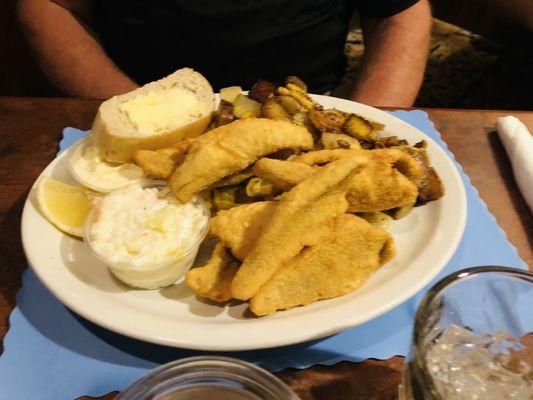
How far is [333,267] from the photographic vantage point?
1052 mm

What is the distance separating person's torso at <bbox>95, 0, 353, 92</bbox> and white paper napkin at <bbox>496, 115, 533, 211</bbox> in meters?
0.75

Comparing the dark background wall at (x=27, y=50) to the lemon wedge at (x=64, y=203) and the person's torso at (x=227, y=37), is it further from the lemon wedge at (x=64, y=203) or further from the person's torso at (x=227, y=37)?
→ the lemon wedge at (x=64, y=203)

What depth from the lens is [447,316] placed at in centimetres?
82

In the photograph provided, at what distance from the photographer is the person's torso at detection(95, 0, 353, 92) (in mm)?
1882

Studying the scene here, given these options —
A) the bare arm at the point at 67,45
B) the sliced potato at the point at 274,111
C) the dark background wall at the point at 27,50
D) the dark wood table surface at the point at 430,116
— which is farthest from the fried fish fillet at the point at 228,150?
the dark background wall at the point at 27,50

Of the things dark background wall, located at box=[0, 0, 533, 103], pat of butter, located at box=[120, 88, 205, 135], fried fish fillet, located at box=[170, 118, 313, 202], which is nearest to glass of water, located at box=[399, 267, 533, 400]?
fried fish fillet, located at box=[170, 118, 313, 202]

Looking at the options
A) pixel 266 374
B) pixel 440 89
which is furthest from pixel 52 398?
pixel 440 89

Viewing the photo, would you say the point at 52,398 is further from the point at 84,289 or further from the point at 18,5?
the point at 18,5

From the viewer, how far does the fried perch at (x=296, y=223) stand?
1007mm

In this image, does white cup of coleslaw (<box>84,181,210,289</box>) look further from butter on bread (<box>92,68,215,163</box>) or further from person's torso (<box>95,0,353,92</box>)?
person's torso (<box>95,0,353,92</box>)

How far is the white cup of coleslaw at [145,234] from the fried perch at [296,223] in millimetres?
156

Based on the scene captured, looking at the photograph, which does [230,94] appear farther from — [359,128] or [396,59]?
[396,59]

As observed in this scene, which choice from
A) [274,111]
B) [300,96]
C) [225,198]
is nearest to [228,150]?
[225,198]

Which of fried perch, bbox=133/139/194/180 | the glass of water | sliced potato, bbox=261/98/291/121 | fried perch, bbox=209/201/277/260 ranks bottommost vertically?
fried perch, bbox=133/139/194/180
